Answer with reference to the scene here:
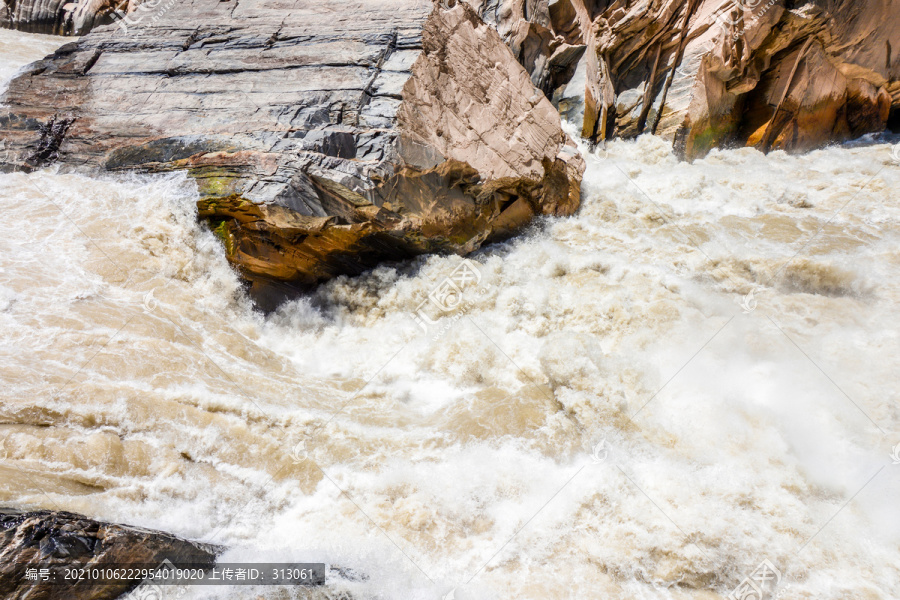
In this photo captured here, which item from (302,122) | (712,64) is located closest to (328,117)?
(302,122)

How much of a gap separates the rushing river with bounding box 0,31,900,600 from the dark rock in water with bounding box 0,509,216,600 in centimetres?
15

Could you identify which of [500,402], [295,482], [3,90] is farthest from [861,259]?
[3,90]

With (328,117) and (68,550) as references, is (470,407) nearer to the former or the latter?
(68,550)

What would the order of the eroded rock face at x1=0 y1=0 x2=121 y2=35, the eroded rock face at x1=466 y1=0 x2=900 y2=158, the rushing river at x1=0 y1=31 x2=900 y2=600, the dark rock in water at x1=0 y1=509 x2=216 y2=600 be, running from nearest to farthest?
1. the dark rock in water at x1=0 y1=509 x2=216 y2=600
2. the rushing river at x1=0 y1=31 x2=900 y2=600
3. the eroded rock face at x1=466 y1=0 x2=900 y2=158
4. the eroded rock face at x1=0 y1=0 x2=121 y2=35

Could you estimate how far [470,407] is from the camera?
378 cm

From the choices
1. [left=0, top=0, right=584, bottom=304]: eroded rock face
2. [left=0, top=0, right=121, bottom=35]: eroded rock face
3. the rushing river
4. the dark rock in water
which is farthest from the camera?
[left=0, top=0, right=121, bottom=35]: eroded rock face

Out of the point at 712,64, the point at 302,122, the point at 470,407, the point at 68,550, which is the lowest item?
the point at 470,407

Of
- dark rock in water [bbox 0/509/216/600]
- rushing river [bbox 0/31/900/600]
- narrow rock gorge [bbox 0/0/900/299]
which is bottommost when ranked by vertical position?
rushing river [bbox 0/31/900/600]

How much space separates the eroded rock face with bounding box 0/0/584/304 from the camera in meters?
4.46

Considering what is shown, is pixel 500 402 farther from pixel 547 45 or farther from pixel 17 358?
pixel 547 45

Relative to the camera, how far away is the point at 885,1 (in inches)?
320

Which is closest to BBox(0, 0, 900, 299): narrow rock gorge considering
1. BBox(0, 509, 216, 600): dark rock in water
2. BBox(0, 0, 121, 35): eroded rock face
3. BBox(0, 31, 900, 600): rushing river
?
BBox(0, 31, 900, 600): rushing river

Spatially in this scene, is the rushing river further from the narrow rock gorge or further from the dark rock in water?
the narrow rock gorge

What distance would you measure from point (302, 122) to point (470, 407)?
3.52 meters
